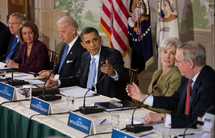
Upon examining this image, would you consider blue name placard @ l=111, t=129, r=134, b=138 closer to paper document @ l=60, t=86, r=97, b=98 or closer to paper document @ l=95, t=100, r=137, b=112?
paper document @ l=95, t=100, r=137, b=112

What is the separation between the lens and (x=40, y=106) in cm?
243

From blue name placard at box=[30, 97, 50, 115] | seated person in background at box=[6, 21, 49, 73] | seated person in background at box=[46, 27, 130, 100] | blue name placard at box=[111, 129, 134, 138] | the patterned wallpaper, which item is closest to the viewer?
blue name placard at box=[111, 129, 134, 138]

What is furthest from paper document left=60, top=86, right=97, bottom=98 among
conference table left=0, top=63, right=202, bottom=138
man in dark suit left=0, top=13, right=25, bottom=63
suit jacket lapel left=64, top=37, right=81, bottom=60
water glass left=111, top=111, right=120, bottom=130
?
man in dark suit left=0, top=13, right=25, bottom=63

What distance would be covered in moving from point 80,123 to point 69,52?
78.3 inches

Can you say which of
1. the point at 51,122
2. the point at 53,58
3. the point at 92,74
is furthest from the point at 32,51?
the point at 51,122

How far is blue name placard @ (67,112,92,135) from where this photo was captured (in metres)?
1.97

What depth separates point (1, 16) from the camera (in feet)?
24.8

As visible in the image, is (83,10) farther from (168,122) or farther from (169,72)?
(168,122)

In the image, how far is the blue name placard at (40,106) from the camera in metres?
2.37

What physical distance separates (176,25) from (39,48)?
1947 mm

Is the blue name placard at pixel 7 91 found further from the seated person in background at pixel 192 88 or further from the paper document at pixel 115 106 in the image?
the seated person in background at pixel 192 88

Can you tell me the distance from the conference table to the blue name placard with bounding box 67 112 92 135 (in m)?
0.02

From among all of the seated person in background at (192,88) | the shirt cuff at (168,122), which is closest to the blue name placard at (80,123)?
the seated person in background at (192,88)

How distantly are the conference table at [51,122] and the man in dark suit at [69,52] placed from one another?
103 cm
